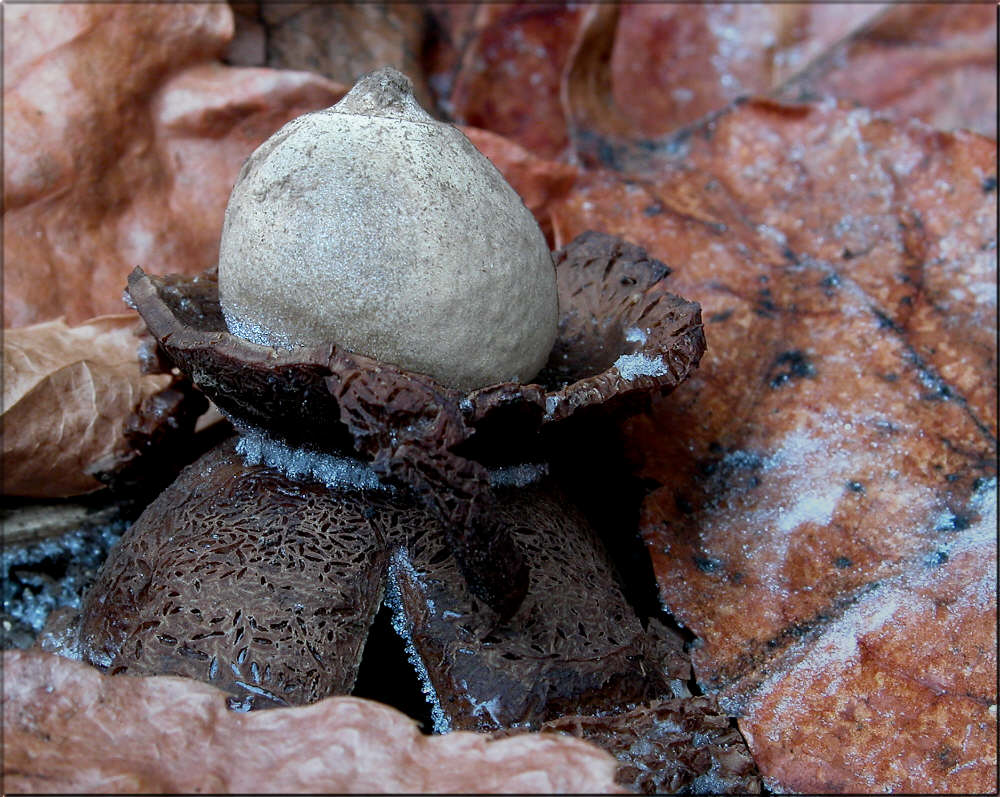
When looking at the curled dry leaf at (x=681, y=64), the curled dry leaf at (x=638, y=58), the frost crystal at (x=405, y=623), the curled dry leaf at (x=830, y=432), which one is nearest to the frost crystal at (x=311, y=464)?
the frost crystal at (x=405, y=623)

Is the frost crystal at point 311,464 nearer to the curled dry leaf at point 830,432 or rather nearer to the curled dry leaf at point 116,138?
the curled dry leaf at point 830,432

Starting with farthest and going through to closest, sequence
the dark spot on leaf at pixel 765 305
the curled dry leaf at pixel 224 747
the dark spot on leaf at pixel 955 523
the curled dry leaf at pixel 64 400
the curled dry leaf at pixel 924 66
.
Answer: the curled dry leaf at pixel 924 66
the dark spot on leaf at pixel 765 305
the curled dry leaf at pixel 64 400
the dark spot on leaf at pixel 955 523
the curled dry leaf at pixel 224 747

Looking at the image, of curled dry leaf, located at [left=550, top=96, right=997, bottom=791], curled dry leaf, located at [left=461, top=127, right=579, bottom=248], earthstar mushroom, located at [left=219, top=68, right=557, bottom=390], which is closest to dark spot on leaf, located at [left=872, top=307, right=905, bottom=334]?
curled dry leaf, located at [left=550, top=96, right=997, bottom=791]

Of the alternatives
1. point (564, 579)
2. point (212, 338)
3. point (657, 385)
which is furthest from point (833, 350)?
point (212, 338)

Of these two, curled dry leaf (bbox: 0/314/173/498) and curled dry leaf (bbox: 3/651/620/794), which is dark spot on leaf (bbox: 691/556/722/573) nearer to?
curled dry leaf (bbox: 3/651/620/794)

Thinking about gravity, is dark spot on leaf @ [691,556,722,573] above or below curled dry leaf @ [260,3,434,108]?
below

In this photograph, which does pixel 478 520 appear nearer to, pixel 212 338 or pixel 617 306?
pixel 212 338
